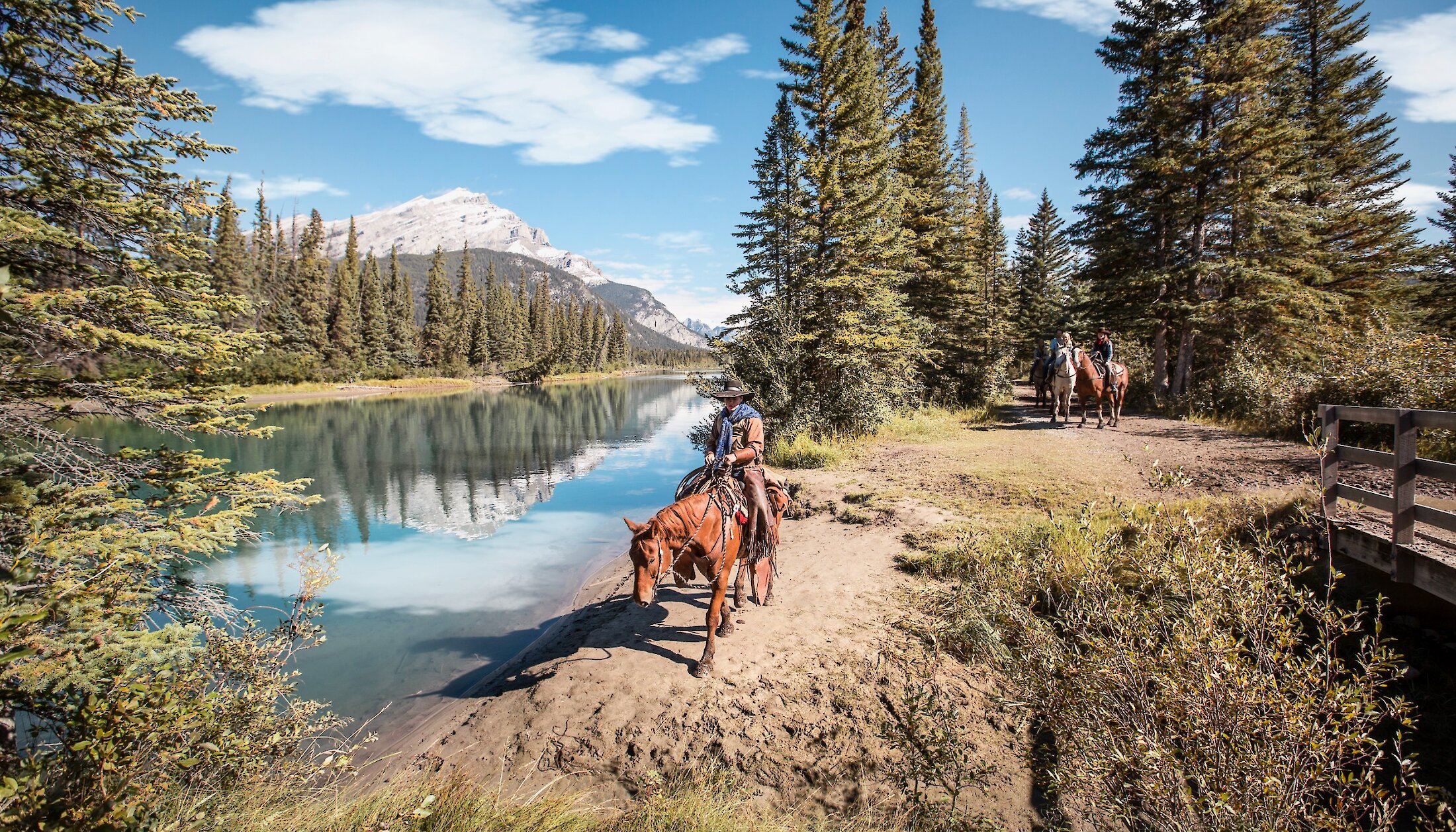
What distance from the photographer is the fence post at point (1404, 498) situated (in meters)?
5.02

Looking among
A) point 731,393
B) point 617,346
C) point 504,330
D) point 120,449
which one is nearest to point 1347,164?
point 731,393

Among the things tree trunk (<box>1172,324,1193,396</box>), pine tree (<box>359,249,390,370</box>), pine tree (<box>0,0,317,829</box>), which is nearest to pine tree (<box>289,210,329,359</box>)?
pine tree (<box>359,249,390,370</box>)

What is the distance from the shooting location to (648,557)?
5336 millimetres

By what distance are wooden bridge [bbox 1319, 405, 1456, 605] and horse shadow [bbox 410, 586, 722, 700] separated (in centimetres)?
647

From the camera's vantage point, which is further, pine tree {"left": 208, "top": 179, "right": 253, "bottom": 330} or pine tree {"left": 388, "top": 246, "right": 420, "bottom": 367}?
pine tree {"left": 388, "top": 246, "right": 420, "bottom": 367}

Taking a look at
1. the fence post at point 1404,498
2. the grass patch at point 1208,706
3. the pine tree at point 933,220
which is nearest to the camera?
the grass patch at point 1208,706

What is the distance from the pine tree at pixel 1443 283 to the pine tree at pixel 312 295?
75816mm

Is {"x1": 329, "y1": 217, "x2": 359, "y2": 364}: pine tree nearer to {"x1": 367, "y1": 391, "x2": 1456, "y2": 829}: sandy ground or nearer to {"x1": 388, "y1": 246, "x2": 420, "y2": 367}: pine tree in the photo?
{"x1": 388, "y1": 246, "x2": 420, "y2": 367}: pine tree

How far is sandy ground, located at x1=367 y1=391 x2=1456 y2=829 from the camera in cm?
459

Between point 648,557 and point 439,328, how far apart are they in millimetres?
80107

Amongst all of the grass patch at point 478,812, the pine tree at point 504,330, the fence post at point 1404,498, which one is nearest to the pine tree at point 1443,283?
the fence post at point 1404,498

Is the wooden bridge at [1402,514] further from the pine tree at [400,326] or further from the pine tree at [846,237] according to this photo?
the pine tree at [400,326]

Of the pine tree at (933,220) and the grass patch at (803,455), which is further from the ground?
the pine tree at (933,220)

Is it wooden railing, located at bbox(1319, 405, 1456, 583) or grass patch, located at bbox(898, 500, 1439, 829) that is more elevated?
wooden railing, located at bbox(1319, 405, 1456, 583)
